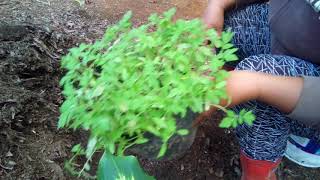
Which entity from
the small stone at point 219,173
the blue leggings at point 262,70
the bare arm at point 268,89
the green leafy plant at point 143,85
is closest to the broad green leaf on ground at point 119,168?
the green leafy plant at point 143,85

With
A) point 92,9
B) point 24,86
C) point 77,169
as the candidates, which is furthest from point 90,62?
point 92,9

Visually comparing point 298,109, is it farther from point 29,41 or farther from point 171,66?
point 29,41

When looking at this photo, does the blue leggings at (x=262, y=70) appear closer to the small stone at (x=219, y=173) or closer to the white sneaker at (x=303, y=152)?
the white sneaker at (x=303, y=152)

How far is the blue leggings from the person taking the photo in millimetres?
1294

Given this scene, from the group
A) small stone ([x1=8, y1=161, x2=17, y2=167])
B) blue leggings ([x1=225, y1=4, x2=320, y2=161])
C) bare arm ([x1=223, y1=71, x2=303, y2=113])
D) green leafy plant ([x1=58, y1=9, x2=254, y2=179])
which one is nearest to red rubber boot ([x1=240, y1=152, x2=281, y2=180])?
blue leggings ([x1=225, y1=4, x2=320, y2=161])

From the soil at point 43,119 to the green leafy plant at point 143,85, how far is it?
0.56m

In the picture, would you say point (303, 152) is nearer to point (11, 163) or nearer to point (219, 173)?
point (219, 173)

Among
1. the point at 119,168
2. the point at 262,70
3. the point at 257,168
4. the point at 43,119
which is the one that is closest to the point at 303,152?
the point at 257,168

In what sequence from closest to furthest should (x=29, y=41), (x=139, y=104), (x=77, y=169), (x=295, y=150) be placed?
(x=139, y=104) → (x=77, y=169) → (x=295, y=150) → (x=29, y=41)

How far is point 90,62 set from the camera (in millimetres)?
1140

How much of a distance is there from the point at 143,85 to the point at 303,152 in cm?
92

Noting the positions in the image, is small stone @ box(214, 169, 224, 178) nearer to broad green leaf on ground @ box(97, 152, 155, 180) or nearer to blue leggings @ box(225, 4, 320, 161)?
blue leggings @ box(225, 4, 320, 161)

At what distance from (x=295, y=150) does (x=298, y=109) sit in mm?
545

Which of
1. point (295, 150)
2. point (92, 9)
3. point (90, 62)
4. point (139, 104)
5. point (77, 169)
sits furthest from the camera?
point (92, 9)
